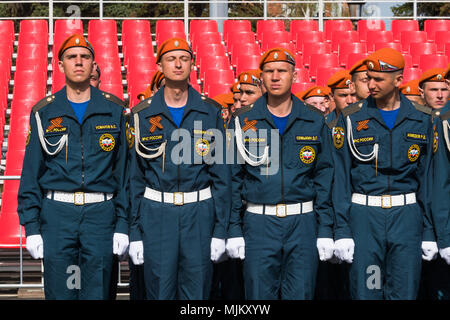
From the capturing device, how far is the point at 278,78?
15.9ft

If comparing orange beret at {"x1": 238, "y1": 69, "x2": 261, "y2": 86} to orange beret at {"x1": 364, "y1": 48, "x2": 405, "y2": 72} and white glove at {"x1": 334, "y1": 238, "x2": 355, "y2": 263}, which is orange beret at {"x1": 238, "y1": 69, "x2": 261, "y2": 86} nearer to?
orange beret at {"x1": 364, "y1": 48, "x2": 405, "y2": 72}

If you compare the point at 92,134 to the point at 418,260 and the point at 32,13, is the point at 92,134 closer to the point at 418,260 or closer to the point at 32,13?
the point at 418,260

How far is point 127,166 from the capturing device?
4918 mm

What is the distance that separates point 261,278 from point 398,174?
1058 mm

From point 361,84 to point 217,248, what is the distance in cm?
229

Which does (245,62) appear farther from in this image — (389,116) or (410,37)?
(389,116)

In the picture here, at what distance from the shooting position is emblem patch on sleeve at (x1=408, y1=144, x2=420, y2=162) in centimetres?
486

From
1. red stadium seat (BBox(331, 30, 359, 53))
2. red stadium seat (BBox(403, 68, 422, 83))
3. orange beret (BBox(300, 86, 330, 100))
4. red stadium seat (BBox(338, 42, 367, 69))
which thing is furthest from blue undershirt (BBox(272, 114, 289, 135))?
red stadium seat (BBox(331, 30, 359, 53))

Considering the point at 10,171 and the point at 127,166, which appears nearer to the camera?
the point at 127,166

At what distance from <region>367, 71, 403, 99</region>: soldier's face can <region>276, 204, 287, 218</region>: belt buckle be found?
93cm

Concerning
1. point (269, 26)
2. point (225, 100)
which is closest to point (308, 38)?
point (269, 26)
